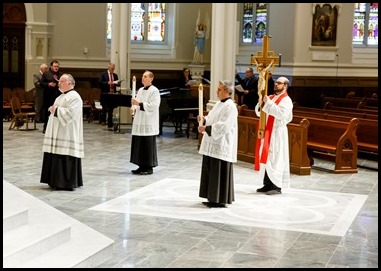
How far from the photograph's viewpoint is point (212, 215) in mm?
8500

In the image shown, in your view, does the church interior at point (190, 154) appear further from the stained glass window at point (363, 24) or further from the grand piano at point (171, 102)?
the stained glass window at point (363, 24)

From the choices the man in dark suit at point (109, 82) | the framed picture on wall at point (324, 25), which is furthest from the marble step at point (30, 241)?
the framed picture on wall at point (324, 25)

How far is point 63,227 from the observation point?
698cm

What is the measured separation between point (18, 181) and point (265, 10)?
1338cm

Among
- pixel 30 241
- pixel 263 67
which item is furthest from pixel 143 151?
pixel 30 241

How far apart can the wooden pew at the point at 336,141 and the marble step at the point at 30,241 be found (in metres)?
6.49

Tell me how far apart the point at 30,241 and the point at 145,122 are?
4.81 m

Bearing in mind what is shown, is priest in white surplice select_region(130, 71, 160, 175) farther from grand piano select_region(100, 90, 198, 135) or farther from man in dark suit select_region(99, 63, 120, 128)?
man in dark suit select_region(99, 63, 120, 128)

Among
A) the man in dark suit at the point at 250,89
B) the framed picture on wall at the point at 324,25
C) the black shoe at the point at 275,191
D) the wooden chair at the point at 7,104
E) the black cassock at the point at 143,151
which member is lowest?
the black shoe at the point at 275,191

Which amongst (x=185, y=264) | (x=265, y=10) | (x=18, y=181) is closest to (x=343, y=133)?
(x=18, y=181)

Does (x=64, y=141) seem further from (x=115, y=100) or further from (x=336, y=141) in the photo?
(x=115, y=100)

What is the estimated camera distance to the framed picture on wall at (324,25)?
20.2 m

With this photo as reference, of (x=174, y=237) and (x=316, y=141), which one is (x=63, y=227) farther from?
(x=316, y=141)

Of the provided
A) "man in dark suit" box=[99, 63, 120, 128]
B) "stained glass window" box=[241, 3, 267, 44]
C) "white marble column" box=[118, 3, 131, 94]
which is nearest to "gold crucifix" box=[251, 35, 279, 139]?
"man in dark suit" box=[99, 63, 120, 128]
